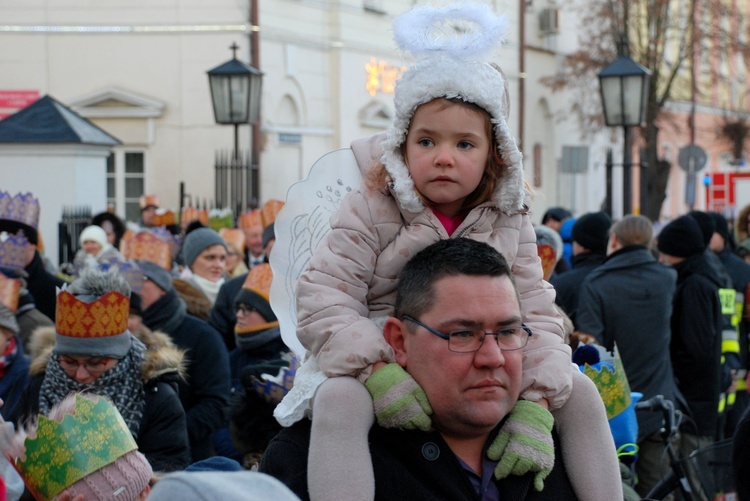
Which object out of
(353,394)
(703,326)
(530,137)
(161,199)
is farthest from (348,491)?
(530,137)

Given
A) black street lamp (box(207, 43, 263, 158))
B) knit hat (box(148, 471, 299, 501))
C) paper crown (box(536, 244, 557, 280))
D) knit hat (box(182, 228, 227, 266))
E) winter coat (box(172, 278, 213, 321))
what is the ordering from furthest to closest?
1. black street lamp (box(207, 43, 263, 158))
2. knit hat (box(182, 228, 227, 266))
3. winter coat (box(172, 278, 213, 321))
4. paper crown (box(536, 244, 557, 280))
5. knit hat (box(148, 471, 299, 501))

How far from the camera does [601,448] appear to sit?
10.7ft

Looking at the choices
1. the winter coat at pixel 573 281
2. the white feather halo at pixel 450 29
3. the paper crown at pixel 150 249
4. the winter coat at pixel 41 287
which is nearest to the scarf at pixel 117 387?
the white feather halo at pixel 450 29

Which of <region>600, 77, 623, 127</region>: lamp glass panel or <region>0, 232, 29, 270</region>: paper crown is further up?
<region>600, 77, 623, 127</region>: lamp glass panel

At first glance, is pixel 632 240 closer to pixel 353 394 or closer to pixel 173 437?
pixel 173 437

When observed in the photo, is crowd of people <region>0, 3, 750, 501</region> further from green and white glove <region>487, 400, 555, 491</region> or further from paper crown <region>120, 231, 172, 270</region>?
paper crown <region>120, 231, 172, 270</region>

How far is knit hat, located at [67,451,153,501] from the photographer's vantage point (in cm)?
360

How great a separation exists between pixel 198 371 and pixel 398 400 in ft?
11.8

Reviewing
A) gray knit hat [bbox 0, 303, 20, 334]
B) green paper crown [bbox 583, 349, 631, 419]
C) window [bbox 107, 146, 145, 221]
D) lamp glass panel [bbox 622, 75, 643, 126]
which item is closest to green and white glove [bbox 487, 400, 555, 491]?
green paper crown [bbox 583, 349, 631, 419]

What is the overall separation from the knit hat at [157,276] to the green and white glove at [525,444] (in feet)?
13.1

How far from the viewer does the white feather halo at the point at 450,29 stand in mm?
3354

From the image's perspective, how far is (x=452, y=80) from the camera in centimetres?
325

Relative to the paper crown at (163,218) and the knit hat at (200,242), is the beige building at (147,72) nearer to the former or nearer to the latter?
the paper crown at (163,218)

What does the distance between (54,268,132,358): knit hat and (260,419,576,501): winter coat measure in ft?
6.72
